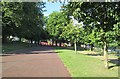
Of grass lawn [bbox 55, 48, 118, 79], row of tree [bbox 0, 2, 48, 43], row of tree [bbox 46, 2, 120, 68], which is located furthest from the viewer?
row of tree [bbox 0, 2, 48, 43]

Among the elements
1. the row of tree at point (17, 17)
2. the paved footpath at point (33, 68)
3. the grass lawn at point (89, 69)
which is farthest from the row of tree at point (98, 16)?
the row of tree at point (17, 17)

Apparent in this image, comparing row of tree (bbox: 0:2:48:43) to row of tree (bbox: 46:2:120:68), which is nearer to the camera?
row of tree (bbox: 46:2:120:68)

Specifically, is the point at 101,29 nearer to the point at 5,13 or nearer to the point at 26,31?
the point at 5,13

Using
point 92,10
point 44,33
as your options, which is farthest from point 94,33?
point 44,33

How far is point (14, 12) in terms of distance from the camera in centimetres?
5444

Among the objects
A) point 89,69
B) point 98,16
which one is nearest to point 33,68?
point 89,69

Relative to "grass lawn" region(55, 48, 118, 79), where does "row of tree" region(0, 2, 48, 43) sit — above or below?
above

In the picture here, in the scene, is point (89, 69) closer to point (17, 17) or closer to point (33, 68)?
point (33, 68)

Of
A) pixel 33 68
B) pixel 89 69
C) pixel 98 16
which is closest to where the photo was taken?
pixel 98 16

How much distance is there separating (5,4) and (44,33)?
200ft

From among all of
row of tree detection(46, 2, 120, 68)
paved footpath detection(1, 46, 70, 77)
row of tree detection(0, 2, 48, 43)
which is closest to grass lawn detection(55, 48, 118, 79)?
paved footpath detection(1, 46, 70, 77)

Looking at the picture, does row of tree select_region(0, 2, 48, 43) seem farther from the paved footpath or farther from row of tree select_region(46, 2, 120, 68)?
row of tree select_region(46, 2, 120, 68)

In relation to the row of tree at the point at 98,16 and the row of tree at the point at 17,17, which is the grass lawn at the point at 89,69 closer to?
the row of tree at the point at 98,16

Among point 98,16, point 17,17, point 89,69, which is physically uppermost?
point 17,17
